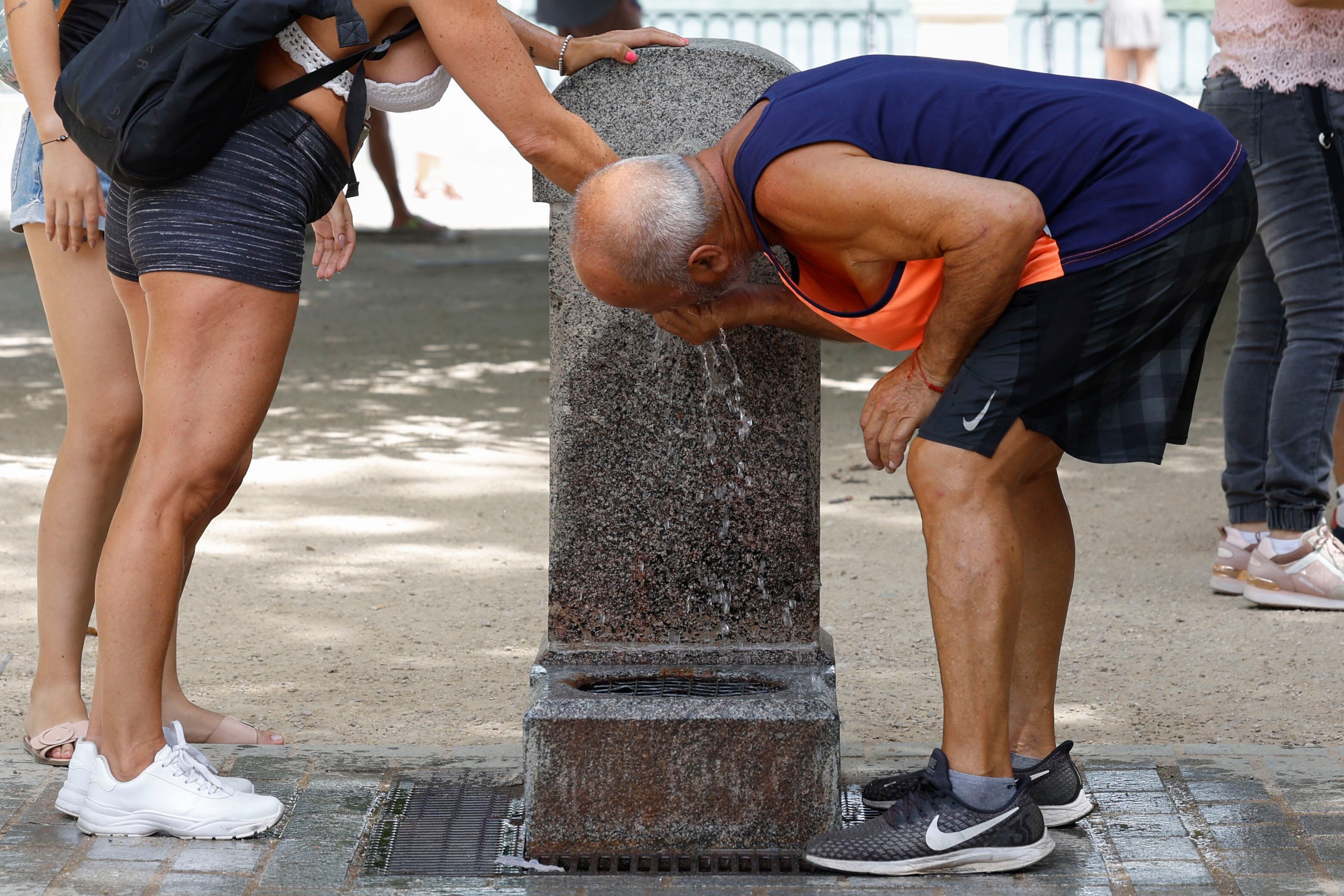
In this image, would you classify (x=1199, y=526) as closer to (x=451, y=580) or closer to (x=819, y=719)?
(x=451, y=580)

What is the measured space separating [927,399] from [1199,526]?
3130 mm

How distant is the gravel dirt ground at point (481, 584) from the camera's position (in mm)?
3951

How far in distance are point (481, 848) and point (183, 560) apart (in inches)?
29.8

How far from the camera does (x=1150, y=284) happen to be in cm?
280

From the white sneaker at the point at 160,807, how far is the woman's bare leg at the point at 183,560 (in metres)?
0.23

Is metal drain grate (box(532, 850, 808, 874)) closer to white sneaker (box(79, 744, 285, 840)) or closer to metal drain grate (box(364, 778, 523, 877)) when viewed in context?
metal drain grate (box(364, 778, 523, 877))

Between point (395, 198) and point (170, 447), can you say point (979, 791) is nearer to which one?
point (170, 447)

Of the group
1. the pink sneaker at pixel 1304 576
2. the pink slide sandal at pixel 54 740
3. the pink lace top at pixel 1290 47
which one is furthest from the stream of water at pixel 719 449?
the pink lace top at pixel 1290 47

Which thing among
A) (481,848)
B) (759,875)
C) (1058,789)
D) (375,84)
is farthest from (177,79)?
(1058,789)

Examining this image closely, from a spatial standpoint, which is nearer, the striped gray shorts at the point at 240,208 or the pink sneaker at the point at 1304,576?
the striped gray shorts at the point at 240,208

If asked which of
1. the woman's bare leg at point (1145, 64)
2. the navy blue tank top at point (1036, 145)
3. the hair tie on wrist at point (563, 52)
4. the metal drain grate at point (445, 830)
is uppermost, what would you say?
the hair tie on wrist at point (563, 52)

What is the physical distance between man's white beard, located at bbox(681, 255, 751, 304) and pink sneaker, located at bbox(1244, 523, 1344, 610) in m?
2.44

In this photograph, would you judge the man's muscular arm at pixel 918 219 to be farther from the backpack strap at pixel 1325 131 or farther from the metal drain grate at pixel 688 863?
the backpack strap at pixel 1325 131

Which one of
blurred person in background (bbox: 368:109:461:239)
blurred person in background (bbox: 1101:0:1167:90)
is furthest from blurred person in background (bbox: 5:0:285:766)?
blurred person in background (bbox: 1101:0:1167:90)
